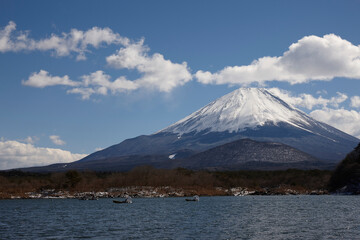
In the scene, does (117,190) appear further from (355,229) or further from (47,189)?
(355,229)

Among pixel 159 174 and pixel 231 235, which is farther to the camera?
pixel 159 174

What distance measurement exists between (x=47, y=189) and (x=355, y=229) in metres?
125

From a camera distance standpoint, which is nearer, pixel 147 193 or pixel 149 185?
pixel 147 193

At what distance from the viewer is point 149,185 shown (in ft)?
581

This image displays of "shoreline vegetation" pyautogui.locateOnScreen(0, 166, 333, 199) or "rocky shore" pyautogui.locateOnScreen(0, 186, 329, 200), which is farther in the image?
"shoreline vegetation" pyautogui.locateOnScreen(0, 166, 333, 199)

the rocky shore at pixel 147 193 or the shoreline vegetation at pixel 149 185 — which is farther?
the shoreline vegetation at pixel 149 185

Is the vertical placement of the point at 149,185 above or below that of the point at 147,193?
above

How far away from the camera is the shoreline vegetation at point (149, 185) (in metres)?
152

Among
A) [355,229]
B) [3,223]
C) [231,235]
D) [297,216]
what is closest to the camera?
[231,235]

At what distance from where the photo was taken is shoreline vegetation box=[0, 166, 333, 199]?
499 ft

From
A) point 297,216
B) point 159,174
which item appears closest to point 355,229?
point 297,216

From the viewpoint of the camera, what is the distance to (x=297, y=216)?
66.4 metres

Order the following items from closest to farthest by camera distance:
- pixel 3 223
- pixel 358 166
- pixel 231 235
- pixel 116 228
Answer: pixel 231 235
pixel 116 228
pixel 3 223
pixel 358 166

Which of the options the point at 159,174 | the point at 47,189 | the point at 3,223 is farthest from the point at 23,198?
the point at 3,223
